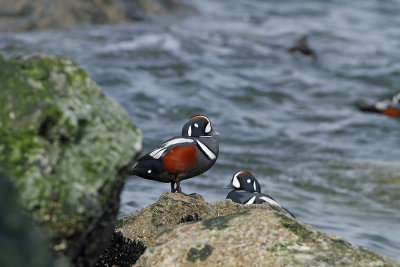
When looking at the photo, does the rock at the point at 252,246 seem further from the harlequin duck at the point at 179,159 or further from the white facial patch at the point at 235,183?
the white facial patch at the point at 235,183

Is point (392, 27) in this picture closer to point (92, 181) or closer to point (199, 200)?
point (199, 200)

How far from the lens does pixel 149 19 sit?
2119 cm

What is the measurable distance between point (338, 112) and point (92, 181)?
519 inches

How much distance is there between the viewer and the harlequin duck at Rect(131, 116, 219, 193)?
5531 millimetres

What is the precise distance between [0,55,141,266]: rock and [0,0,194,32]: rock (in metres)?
15.7

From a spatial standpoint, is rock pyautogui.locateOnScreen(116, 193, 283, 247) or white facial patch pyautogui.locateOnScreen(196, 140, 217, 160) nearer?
rock pyautogui.locateOnScreen(116, 193, 283, 247)

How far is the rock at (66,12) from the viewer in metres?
18.7

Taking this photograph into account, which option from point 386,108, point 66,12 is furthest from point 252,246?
point 66,12

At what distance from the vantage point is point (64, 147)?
10.7ft

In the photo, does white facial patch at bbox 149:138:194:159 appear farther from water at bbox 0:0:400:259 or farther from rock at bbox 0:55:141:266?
rock at bbox 0:55:141:266

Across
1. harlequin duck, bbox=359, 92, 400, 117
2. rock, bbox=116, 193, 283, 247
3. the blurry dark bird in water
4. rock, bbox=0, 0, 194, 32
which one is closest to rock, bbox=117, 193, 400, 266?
rock, bbox=116, 193, 283, 247

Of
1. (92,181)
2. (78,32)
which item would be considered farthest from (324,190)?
(78,32)

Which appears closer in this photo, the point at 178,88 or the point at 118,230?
the point at 118,230

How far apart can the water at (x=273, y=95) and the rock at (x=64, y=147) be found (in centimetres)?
401
